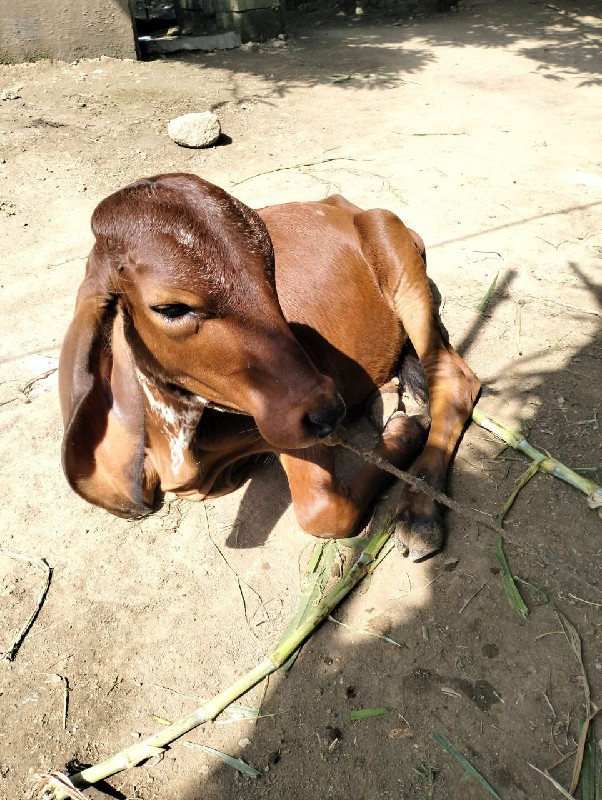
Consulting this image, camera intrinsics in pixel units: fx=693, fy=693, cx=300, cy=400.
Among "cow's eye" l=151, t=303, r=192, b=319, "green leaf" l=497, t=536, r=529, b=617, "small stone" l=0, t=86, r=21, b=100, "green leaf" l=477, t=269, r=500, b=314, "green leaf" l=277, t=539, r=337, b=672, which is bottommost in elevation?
"green leaf" l=277, t=539, r=337, b=672

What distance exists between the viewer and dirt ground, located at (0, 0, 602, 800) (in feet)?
7.63

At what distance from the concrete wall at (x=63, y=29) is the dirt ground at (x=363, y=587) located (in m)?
3.73

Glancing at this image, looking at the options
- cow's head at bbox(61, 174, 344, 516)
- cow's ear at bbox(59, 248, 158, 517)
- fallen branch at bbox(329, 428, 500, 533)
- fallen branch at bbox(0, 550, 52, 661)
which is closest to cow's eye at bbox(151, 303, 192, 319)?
cow's head at bbox(61, 174, 344, 516)

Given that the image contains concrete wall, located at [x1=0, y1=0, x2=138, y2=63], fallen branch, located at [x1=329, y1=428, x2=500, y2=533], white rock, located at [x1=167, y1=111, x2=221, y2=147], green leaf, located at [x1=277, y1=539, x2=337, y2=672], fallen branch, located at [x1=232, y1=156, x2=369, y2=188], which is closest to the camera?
fallen branch, located at [x1=329, y1=428, x2=500, y2=533]

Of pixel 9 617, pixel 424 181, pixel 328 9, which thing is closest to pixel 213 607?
pixel 9 617

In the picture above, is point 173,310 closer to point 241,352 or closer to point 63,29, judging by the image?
point 241,352

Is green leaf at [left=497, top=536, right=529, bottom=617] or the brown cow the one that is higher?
the brown cow

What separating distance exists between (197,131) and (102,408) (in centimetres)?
519

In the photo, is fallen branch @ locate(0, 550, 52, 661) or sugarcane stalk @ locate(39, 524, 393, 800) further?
fallen branch @ locate(0, 550, 52, 661)

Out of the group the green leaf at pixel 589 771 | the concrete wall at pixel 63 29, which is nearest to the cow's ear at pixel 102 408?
the green leaf at pixel 589 771

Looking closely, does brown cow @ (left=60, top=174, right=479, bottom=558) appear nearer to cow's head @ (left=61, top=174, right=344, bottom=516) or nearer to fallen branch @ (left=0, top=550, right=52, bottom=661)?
cow's head @ (left=61, top=174, right=344, bottom=516)

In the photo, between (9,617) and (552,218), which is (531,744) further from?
(552,218)

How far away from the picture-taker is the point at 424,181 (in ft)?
19.8

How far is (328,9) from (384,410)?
13.5 metres
